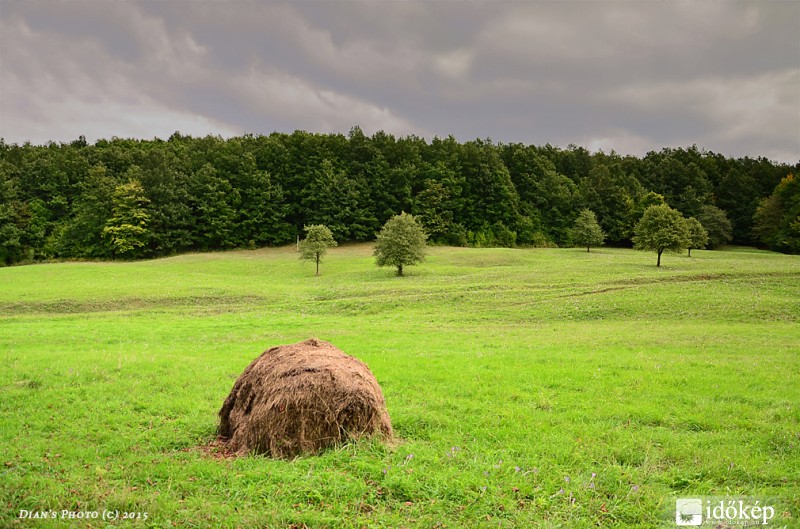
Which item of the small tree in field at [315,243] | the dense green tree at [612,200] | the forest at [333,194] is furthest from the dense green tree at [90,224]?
the dense green tree at [612,200]

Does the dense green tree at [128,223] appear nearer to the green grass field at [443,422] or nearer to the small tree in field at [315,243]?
the small tree in field at [315,243]

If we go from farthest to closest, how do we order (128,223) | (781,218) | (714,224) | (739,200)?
(739,200)
(714,224)
(781,218)
(128,223)

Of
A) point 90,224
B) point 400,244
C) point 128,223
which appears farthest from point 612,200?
point 90,224

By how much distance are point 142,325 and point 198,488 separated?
2211cm

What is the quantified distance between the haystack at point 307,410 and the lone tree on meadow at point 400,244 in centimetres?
4333

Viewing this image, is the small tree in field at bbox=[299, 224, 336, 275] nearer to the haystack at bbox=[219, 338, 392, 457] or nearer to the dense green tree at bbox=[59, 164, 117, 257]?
the dense green tree at bbox=[59, 164, 117, 257]

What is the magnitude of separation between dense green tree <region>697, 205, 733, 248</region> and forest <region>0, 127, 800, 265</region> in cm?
38

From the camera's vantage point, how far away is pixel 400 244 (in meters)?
51.5

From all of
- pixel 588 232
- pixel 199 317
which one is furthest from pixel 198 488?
pixel 588 232

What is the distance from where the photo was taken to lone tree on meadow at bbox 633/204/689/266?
53.6m

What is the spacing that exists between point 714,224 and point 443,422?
336ft

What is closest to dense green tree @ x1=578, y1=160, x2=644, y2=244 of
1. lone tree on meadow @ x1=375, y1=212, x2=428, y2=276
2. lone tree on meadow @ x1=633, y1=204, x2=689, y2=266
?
lone tree on meadow @ x1=633, y1=204, x2=689, y2=266

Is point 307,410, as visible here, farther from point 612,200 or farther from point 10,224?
point 612,200

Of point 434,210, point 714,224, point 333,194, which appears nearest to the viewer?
point 333,194
